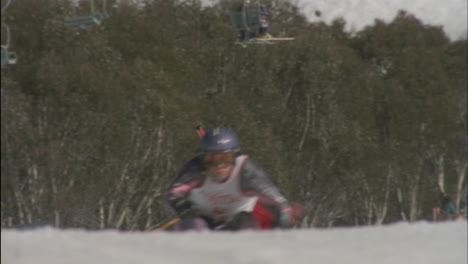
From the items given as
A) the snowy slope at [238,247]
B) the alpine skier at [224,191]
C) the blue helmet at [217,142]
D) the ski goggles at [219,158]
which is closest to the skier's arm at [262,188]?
the alpine skier at [224,191]

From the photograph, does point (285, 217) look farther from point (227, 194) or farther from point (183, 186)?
point (183, 186)

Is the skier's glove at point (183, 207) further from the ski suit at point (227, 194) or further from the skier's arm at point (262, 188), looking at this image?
the skier's arm at point (262, 188)

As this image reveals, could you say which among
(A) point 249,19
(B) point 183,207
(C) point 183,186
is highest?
(A) point 249,19

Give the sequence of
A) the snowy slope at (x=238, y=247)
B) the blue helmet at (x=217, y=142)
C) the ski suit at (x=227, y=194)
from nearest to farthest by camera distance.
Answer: the snowy slope at (x=238, y=247), the blue helmet at (x=217, y=142), the ski suit at (x=227, y=194)

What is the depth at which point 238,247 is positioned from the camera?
146 centimetres

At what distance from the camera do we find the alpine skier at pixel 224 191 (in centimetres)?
418

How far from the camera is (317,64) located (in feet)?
94.1

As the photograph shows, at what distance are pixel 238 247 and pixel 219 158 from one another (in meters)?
2.77

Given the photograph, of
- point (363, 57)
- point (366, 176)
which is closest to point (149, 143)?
point (366, 176)

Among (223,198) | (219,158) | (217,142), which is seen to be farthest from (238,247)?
(223,198)

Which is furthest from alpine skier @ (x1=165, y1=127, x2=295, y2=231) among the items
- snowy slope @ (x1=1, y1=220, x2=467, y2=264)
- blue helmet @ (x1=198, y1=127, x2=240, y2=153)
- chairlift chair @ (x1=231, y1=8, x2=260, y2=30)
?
chairlift chair @ (x1=231, y1=8, x2=260, y2=30)

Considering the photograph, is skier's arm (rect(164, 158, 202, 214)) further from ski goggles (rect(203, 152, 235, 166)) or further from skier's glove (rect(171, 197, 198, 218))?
ski goggles (rect(203, 152, 235, 166))

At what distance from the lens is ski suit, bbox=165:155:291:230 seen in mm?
4246

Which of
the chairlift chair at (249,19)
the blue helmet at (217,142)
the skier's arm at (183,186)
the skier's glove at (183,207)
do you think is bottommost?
the skier's glove at (183,207)
